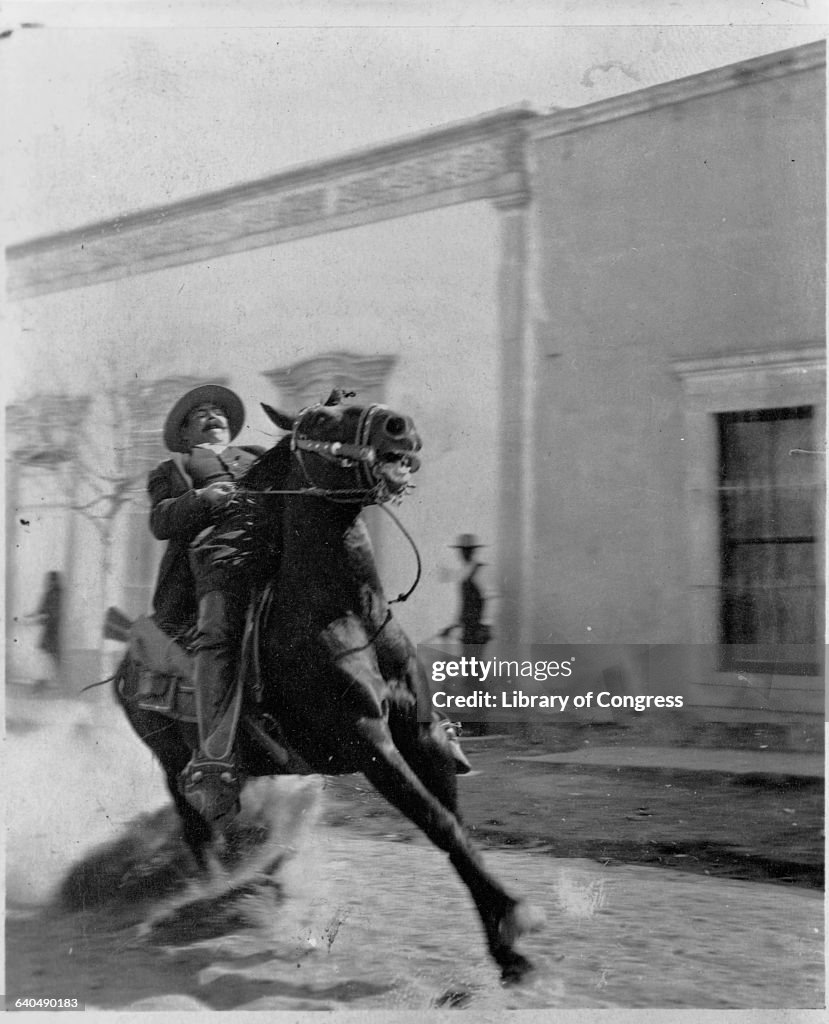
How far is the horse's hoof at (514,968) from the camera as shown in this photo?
4.51 meters

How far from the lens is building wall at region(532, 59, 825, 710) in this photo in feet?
15.1

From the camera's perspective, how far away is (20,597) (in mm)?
4797


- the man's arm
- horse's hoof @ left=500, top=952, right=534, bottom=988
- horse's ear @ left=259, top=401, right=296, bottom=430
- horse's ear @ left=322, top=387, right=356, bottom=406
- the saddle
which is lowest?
horse's hoof @ left=500, top=952, right=534, bottom=988

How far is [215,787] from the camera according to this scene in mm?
4656

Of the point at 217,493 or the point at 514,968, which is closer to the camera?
the point at 514,968

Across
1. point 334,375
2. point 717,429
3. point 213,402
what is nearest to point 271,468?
point 213,402

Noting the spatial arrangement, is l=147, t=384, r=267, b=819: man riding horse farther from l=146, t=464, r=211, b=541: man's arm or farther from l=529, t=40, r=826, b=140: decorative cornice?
l=529, t=40, r=826, b=140: decorative cornice

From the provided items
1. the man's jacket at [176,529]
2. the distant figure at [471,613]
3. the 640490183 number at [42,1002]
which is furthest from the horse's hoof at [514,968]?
the man's jacket at [176,529]

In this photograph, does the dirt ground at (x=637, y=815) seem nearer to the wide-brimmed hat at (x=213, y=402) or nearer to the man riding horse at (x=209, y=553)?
the man riding horse at (x=209, y=553)

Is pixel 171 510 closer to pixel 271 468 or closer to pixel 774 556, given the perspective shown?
pixel 271 468

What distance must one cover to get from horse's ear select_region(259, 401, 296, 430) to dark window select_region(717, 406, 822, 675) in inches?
72.7

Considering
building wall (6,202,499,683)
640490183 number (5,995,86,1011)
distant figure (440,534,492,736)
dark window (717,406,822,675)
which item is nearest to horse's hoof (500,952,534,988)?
distant figure (440,534,492,736)

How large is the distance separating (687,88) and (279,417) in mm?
2252

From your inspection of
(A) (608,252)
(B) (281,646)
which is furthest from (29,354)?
(A) (608,252)
